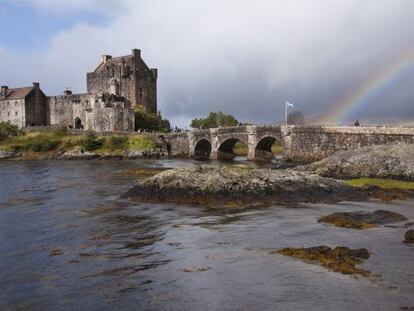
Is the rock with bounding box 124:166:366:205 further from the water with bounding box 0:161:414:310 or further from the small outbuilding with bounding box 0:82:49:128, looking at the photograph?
the small outbuilding with bounding box 0:82:49:128

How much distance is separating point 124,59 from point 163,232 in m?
82.8

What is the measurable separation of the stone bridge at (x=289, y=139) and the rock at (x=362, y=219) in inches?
1072

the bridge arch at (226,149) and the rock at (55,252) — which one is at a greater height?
the bridge arch at (226,149)

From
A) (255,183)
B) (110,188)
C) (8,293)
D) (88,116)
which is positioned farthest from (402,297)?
(88,116)

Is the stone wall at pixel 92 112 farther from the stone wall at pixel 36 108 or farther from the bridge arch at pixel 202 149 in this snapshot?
the bridge arch at pixel 202 149

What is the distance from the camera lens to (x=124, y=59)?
10019 cm

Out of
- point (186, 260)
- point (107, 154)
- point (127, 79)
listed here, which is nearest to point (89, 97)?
point (127, 79)

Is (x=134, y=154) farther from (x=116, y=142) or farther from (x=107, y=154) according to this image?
(x=116, y=142)

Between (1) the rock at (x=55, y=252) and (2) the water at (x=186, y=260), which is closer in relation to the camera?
(2) the water at (x=186, y=260)

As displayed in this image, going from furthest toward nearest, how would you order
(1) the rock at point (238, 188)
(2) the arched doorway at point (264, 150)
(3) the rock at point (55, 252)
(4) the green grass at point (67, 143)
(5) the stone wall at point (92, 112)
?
1. (5) the stone wall at point (92, 112)
2. (4) the green grass at point (67, 143)
3. (2) the arched doorway at point (264, 150)
4. (1) the rock at point (238, 188)
5. (3) the rock at point (55, 252)

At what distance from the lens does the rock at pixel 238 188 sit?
28.3 metres

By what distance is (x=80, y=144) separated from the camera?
81.6 m

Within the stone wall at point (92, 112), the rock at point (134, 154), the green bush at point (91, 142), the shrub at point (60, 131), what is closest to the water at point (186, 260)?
the rock at point (134, 154)

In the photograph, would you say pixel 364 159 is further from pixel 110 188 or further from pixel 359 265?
pixel 359 265
